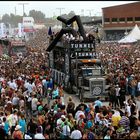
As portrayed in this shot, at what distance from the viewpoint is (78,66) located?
2494 centimetres

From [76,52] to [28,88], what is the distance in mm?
4807

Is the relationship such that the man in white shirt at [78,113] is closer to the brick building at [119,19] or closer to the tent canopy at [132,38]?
the tent canopy at [132,38]

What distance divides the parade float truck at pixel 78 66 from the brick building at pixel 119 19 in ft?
175

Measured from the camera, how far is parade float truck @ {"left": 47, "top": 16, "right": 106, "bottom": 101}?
23.1 metres

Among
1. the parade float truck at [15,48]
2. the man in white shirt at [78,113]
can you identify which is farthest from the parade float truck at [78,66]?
the parade float truck at [15,48]

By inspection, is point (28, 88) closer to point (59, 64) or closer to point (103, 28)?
point (59, 64)

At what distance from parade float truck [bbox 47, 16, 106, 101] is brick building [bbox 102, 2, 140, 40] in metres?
53.3

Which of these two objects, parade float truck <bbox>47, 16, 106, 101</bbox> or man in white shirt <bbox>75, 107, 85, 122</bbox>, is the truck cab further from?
man in white shirt <bbox>75, 107, 85, 122</bbox>

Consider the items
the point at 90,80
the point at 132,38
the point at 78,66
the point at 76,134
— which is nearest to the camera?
the point at 76,134

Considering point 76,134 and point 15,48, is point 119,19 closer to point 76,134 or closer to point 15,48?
point 15,48

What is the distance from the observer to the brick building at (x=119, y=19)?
82.9m

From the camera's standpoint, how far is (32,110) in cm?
1828

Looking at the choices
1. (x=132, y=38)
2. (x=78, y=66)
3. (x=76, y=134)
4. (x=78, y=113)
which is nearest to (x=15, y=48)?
(x=132, y=38)

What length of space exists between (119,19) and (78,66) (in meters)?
62.3
